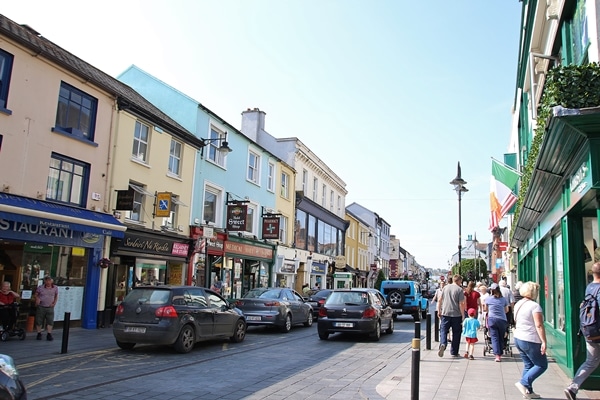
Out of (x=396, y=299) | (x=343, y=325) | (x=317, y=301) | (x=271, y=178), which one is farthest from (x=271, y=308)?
(x=271, y=178)

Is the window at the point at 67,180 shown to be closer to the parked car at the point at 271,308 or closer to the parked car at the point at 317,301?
the parked car at the point at 271,308

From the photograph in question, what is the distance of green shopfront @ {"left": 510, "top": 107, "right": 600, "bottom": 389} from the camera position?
6.44 metres

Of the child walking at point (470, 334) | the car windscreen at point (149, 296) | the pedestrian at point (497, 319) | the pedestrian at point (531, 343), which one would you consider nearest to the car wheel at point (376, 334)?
the child walking at point (470, 334)

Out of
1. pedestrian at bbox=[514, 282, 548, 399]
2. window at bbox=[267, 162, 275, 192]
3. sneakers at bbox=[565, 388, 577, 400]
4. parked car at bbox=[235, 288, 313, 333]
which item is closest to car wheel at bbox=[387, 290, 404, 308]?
parked car at bbox=[235, 288, 313, 333]

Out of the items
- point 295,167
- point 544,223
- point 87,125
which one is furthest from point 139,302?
point 295,167

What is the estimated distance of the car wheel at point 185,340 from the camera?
11.3 meters

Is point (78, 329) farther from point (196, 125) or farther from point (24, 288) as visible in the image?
point (196, 125)

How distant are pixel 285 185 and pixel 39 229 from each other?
1907 centimetres

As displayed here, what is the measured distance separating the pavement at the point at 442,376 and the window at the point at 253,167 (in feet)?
51.5

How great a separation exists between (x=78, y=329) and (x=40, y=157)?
543cm

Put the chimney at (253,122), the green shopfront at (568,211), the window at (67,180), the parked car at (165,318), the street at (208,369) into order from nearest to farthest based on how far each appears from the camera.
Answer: the green shopfront at (568,211) < the street at (208,369) < the parked car at (165,318) < the window at (67,180) < the chimney at (253,122)

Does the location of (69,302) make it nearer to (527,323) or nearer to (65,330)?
(65,330)

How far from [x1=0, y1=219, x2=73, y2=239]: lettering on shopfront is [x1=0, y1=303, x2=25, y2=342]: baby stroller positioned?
2.10 metres

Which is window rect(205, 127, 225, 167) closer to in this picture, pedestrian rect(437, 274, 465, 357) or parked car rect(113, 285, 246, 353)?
parked car rect(113, 285, 246, 353)
